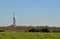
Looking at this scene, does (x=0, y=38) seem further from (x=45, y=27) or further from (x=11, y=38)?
(x=45, y=27)

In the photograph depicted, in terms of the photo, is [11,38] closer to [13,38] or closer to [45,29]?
[13,38]

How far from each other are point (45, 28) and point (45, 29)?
0.86 ft

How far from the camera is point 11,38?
71.5 ft

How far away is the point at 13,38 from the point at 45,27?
30.9 m

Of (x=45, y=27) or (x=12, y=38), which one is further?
(x=45, y=27)

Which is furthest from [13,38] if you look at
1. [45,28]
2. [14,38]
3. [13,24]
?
[13,24]

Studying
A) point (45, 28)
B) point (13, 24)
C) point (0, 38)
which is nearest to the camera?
point (0, 38)

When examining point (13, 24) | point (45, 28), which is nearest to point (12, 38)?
point (45, 28)

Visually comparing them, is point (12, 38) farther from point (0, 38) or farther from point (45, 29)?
point (45, 29)

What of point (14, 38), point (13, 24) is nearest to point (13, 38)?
point (14, 38)

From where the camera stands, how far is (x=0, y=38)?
70.2 ft

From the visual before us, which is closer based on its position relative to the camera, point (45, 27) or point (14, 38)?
point (14, 38)

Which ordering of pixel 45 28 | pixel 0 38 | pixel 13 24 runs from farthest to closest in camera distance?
1. pixel 13 24
2. pixel 45 28
3. pixel 0 38

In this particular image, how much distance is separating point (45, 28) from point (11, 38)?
30.9 metres
